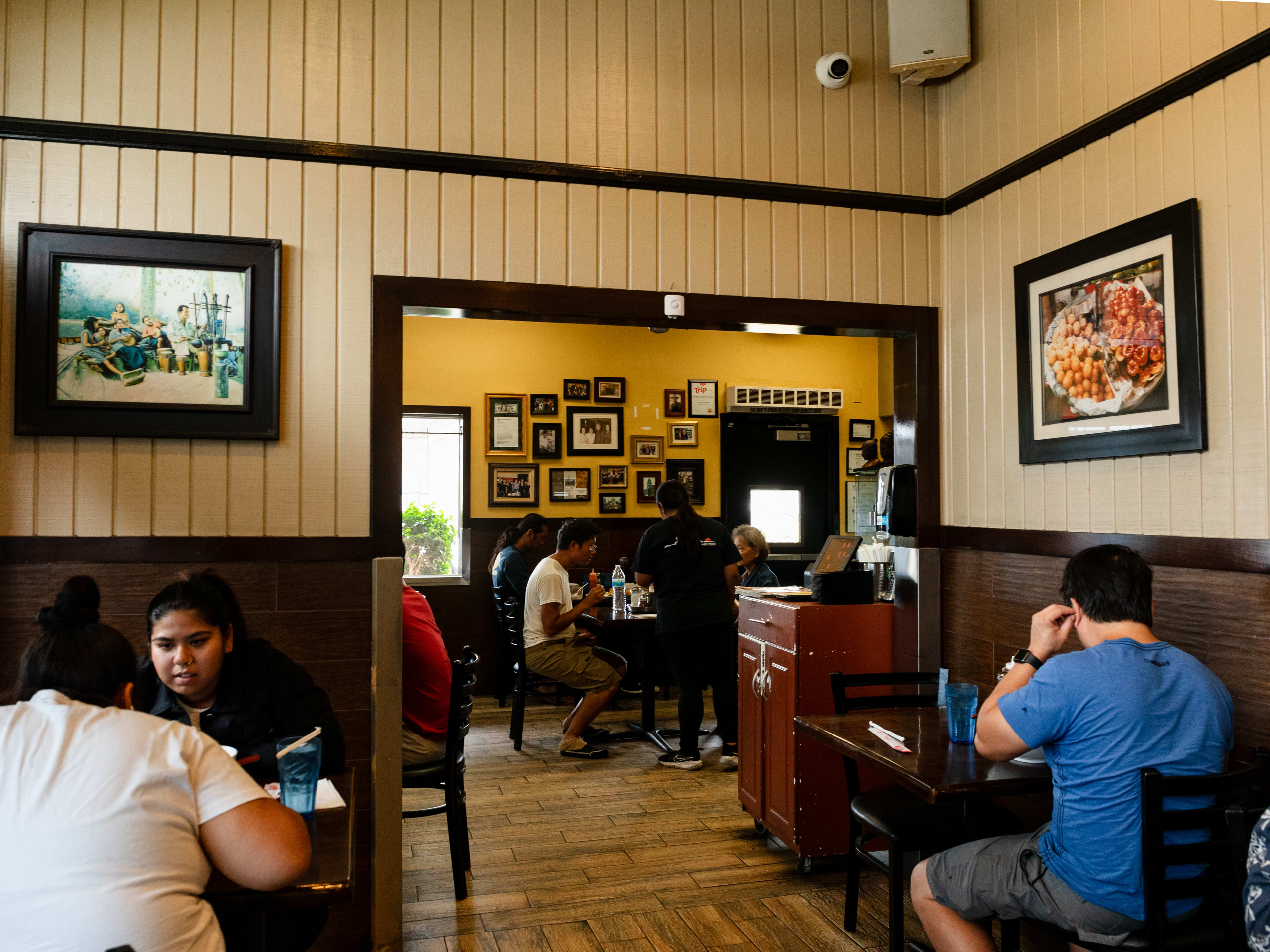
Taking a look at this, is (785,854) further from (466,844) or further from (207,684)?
(207,684)

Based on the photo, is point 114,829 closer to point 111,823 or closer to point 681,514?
point 111,823

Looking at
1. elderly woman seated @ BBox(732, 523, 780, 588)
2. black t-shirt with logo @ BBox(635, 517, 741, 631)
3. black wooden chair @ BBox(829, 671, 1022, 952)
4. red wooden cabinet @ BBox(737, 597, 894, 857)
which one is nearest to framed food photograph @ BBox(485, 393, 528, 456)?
elderly woman seated @ BBox(732, 523, 780, 588)

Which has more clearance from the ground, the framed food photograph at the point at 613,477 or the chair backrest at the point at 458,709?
the framed food photograph at the point at 613,477

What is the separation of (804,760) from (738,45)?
3.07 m

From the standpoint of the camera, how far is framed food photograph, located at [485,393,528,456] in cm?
765

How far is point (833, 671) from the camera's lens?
12.5 feet

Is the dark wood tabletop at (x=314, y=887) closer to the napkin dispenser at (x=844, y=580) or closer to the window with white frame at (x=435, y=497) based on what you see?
the napkin dispenser at (x=844, y=580)

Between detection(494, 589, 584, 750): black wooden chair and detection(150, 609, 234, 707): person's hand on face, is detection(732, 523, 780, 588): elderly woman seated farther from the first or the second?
detection(150, 609, 234, 707): person's hand on face

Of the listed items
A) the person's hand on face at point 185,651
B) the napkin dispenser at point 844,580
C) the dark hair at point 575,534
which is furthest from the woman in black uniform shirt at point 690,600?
the person's hand on face at point 185,651

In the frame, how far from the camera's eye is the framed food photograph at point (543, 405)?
7.75 meters

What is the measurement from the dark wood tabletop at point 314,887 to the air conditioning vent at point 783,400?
646cm

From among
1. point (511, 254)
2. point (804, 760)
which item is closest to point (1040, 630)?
point (804, 760)

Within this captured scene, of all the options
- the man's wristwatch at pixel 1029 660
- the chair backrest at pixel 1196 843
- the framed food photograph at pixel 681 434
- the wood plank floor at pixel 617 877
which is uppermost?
the framed food photograph at pixel 681 434

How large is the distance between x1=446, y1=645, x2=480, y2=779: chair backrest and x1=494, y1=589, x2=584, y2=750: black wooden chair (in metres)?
2.10
